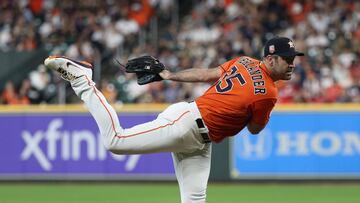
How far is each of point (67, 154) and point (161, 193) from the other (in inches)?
103

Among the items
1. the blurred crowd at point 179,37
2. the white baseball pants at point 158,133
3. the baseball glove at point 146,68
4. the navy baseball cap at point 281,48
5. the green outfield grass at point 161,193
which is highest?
the blurred crowd at point 179,37

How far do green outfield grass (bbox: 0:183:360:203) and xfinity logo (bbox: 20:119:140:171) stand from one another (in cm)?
48

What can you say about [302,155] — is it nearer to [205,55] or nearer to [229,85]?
[205,55]

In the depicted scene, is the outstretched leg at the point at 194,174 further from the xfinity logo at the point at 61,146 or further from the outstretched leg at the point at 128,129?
the xfinity logo at the point at 61,146

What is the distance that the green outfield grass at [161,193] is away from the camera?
1226cm

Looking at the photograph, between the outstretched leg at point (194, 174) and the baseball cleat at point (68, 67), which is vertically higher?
the baseball cleat at point (68, 67)

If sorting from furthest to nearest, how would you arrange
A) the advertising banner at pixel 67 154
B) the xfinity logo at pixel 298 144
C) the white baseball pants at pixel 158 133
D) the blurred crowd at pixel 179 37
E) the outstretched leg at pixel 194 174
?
the blurred crowd at pixel 179 37 → the advertising banner at pixel 67 154 → the xfinity logo at pixel 298 144 → the outstretched leg at pixel 194 174 → the white baseball pants at pixel 158 133

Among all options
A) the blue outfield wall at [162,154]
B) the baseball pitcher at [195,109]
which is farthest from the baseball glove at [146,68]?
the blue outfield wall at [162,154]

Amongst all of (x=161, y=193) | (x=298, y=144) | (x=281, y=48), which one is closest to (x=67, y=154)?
(x=161, y=193)

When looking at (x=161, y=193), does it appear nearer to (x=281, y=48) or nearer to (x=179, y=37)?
(x=281, y=48)

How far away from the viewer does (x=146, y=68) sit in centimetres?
768

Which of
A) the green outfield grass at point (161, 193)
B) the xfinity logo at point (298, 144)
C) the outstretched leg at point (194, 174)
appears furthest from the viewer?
the xfinity logo at point (298, 144)

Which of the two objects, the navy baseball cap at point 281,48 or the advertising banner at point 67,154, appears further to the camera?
the advertising banner at point 67,154

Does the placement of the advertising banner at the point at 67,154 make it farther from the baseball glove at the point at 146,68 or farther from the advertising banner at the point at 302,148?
the baseball glove at the point at 146,68
